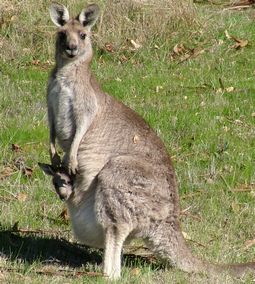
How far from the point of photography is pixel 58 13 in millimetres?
6617

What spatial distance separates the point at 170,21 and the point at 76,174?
6.53 m

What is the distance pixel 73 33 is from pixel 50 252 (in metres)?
1.57

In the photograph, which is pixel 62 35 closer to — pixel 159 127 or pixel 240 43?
pixel 159 127

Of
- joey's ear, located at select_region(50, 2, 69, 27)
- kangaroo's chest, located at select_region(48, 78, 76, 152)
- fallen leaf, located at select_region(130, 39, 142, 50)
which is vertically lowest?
kangaroo's chest, located at select_region(48, 78, 76, 152)

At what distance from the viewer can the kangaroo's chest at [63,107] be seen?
6.34 metres

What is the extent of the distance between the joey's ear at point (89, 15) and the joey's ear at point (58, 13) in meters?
0.11

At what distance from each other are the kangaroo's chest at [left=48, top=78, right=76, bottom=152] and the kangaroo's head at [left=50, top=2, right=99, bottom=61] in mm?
208

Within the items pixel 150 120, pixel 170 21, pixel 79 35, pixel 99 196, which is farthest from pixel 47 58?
pixel 99 196

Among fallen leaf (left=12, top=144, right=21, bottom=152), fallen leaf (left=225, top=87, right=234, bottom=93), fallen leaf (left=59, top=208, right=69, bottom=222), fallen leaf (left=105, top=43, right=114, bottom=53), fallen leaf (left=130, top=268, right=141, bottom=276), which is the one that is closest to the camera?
fallen leaf (left=130, top=268, right=141, bottom=276)

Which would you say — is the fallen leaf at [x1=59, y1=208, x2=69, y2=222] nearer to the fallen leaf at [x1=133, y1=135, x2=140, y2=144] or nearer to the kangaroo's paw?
the kangaroo's paw

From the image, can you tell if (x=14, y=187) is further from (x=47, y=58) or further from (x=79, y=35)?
(x=47, y=58)

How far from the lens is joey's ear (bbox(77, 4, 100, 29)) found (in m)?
6.58

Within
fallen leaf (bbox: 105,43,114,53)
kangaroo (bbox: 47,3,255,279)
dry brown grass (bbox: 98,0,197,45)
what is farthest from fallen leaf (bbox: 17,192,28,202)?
dry brown grass (bbox: 98,0,197,45)

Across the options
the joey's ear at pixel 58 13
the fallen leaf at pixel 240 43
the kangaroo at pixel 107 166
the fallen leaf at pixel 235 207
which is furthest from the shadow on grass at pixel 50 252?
the fallen leaf at pixel 240 43
